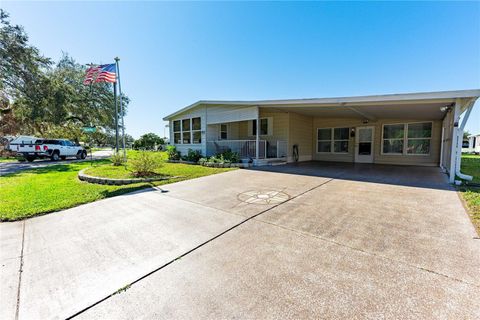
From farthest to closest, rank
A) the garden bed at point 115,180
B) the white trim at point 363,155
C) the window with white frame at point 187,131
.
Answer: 1. the window with white frame at point 187,131
2. the white trim at point 363,155
3. the garden bed at point 115,180

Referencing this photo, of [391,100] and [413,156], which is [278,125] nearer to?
[391,100]

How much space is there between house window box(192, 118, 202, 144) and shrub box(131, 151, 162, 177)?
20.7ft

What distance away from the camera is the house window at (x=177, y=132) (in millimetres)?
16031

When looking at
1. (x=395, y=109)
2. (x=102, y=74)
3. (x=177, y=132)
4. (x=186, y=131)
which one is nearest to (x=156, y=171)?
(x=102, y=74)

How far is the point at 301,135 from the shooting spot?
43.0ft

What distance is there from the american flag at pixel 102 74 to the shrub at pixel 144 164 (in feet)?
19.1

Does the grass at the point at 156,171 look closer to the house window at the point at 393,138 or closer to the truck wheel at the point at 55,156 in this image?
the truck wheel at the point at 55,156

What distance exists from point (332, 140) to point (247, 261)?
1295cm

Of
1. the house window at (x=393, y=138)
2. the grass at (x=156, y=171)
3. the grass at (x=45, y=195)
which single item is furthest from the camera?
the house window at (x=393, y=138)

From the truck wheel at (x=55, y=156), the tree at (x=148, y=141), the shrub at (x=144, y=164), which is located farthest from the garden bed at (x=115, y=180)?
the tree at (x=148, y=141)

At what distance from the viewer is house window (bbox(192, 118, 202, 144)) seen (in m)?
14.2

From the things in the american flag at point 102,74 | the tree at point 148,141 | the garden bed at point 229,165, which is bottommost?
the garden bed at point 229,165

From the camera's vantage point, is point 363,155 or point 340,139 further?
point 340,139

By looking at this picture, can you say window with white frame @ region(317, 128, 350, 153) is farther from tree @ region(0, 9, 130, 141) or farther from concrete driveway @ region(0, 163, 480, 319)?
tree @ region(0, 9, 130, 141)
